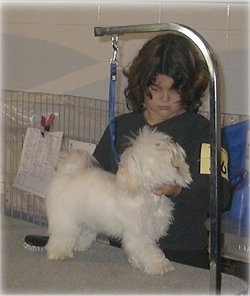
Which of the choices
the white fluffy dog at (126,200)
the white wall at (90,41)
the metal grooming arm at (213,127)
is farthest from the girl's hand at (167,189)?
the white wall at (90,41)

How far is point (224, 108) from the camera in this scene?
2.11 meters

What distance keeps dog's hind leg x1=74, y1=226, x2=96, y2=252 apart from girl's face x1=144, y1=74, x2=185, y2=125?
39 centimetres

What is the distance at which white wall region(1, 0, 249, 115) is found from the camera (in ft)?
Answer: 6.84

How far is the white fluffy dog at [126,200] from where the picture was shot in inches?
58.3

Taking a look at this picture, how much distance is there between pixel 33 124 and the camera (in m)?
2.37

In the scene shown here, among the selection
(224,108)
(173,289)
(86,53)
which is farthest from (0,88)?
(173,289)

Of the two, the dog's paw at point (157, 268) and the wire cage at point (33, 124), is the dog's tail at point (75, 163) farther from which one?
the wire cage at point (33, 124)

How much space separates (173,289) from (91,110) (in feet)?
3.17

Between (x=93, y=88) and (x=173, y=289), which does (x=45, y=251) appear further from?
(x=93, y=88)

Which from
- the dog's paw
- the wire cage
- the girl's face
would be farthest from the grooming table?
the wire cage

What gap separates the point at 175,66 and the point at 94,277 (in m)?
0.60

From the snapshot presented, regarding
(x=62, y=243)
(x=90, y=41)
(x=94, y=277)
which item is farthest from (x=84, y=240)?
(x=90, y=41)

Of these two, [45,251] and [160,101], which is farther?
[160,101]

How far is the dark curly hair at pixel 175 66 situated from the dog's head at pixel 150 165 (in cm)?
30
